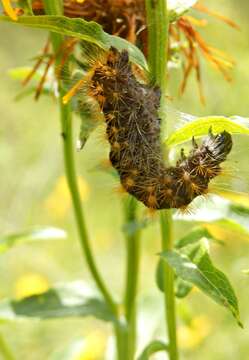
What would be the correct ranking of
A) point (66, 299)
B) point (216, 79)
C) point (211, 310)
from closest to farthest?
1. point (66, 299)
2. point (211, 310)
3. point (216, 79)

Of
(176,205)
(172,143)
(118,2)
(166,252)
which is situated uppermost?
(118,2)

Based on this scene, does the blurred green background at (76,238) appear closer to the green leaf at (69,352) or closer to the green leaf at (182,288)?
the green leaf at (69,352)

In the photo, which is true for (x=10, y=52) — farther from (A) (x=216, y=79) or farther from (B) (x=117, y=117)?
(B) (x=117, y=117)

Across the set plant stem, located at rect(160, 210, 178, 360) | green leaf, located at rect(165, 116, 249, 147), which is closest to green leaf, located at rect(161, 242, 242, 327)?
plant stem, located at rect(160, 210, 178, 360)

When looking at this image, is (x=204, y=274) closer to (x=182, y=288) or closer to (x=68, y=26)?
(x=182, y=288)

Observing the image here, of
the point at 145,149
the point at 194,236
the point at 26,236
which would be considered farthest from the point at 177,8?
the point at 26,236

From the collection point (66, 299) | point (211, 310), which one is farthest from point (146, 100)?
point (211, 310)

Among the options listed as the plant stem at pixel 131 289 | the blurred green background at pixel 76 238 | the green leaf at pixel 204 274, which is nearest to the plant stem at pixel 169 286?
the green leaf at pixel 204 274
